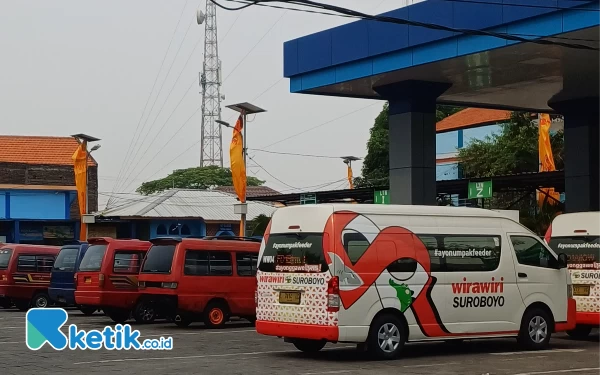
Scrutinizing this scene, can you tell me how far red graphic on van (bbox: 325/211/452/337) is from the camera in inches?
575

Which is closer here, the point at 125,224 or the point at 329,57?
the point at 329,57

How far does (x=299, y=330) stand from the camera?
14.9m

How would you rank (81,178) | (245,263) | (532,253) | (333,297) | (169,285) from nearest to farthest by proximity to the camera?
(333,297), (532,253), (169,285), (245,263), (81,178)

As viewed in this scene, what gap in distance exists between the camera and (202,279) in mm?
21406

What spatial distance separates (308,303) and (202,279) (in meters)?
6.95

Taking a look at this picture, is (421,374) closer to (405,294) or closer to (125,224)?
(405,294)

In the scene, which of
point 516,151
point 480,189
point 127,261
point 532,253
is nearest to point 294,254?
point 532,253

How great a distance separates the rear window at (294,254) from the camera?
14.8m

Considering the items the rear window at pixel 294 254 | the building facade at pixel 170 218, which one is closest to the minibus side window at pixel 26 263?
the rear window at pixel 294 254

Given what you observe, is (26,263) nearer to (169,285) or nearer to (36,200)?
(169,285)

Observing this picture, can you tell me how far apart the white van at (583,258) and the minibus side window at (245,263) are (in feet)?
22.0

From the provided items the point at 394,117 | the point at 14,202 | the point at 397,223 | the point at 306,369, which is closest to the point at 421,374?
the point at 306,369

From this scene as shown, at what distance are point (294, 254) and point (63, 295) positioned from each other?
1230 cm

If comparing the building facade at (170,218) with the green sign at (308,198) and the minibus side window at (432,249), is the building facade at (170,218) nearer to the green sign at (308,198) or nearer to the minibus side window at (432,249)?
the green sign at (308,198)
